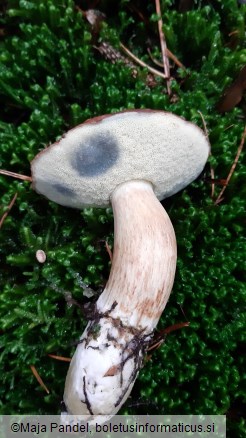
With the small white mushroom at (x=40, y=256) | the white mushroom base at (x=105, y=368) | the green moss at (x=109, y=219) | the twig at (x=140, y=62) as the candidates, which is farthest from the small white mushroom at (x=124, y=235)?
the twig at (x=140, y=62)

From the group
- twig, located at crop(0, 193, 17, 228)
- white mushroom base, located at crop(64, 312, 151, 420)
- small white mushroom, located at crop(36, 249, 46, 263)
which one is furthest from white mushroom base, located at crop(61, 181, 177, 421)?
twig, located at crop(0, 193, 17, 228)

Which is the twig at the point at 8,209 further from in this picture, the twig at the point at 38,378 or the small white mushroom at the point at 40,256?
the twig at the point at 38,378

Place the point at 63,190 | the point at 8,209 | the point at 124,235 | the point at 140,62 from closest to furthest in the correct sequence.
Answer: the point at 124,235
the point at 63,190
the point at 8,209
the point at 140,62

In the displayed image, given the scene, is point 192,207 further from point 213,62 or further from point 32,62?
point 32,62

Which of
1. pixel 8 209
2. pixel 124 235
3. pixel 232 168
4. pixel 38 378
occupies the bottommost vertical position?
pixel 38 378

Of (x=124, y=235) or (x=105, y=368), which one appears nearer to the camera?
(x=105, y=368)

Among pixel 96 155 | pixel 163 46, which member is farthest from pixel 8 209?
pixel 163 46

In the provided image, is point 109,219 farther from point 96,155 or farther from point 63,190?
point 96,155

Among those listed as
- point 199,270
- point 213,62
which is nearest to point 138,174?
point 199,270
